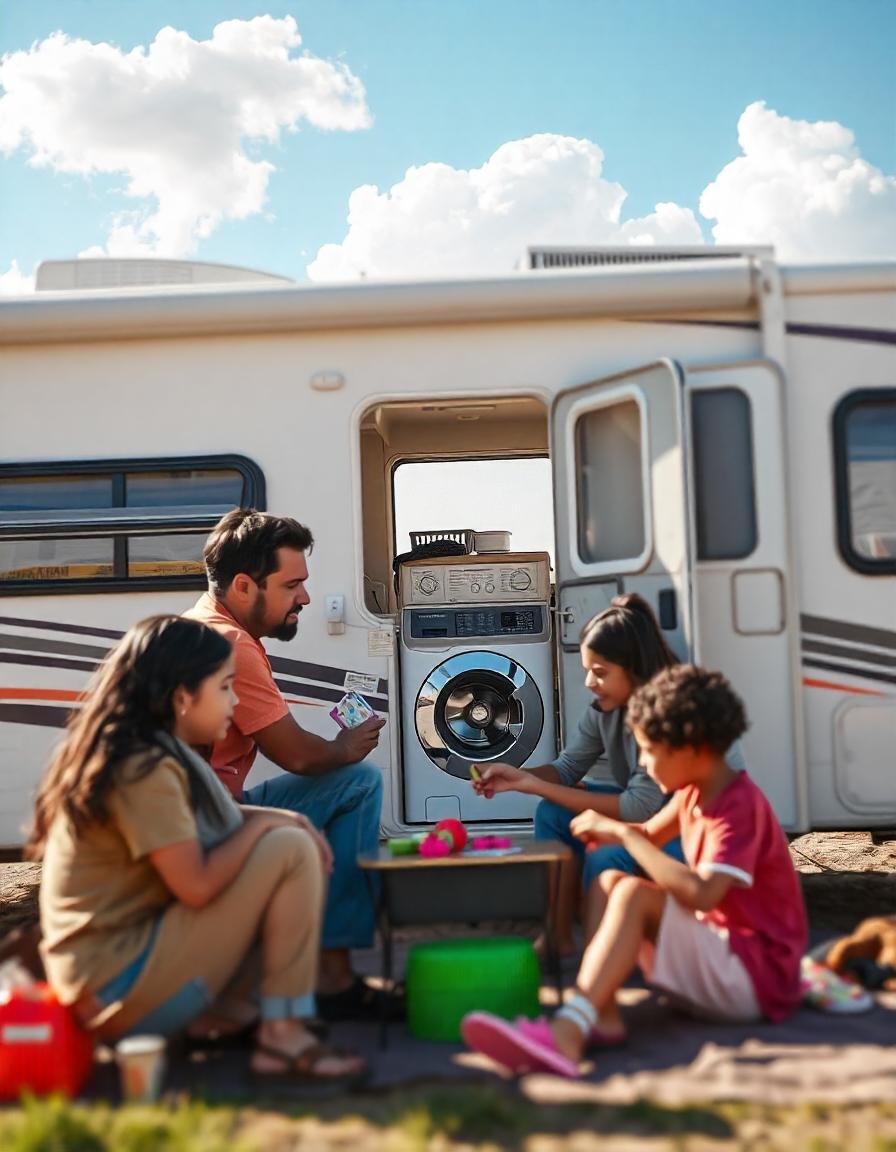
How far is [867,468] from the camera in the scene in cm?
468

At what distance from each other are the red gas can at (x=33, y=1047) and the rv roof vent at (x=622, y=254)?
3.38 meters

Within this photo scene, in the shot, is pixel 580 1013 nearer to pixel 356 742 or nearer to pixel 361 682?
pixel 356 742

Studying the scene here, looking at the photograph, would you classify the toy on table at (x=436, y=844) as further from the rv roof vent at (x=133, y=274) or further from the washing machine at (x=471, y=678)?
the rv roof vent at (x=133, y=274)

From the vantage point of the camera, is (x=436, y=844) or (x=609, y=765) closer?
(x=436, y=844)

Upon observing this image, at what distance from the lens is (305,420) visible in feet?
16.1

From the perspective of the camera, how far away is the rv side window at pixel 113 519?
484 cm

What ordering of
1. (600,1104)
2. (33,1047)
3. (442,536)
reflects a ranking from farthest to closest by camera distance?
(442,536) → (33,1047) → (600,1104)

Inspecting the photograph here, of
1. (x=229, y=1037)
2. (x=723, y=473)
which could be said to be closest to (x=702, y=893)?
(x=229, y=1037)

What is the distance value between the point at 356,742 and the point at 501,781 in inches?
18.6

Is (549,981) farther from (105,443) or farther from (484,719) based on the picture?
(105,443)

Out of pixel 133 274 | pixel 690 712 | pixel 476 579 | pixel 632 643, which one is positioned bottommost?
pixel 690 712

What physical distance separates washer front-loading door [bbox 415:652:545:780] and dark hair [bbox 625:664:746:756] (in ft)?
6.53

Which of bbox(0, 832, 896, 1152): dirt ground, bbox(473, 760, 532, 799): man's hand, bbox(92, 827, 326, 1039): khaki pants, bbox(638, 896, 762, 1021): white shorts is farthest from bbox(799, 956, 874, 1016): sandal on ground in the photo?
bbox(92, 827, 326, 1039): khaki pants

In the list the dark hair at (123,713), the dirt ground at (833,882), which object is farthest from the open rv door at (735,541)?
the dark hair at (123,713)
